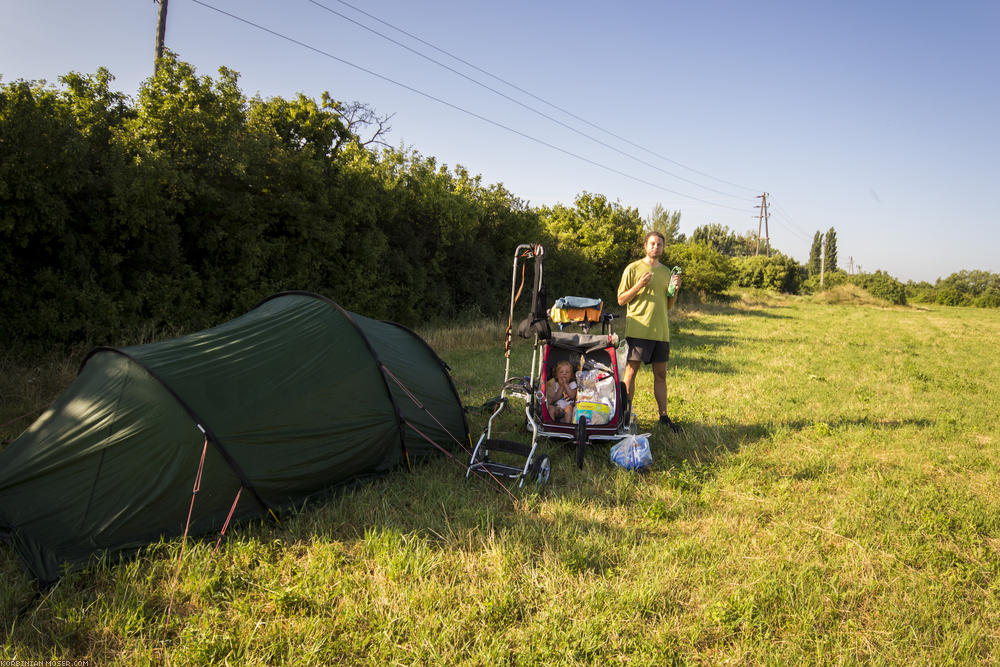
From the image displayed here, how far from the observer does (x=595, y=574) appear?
3.17m

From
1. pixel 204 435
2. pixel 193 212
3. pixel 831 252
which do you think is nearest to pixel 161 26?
pixel 193 212

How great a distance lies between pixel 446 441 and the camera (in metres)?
5.07

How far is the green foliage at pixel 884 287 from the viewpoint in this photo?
37.9 metres

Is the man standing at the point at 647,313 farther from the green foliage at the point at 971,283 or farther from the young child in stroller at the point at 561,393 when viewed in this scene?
the green foliage at the point at 971,283

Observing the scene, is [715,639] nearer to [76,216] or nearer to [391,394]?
[391,394]

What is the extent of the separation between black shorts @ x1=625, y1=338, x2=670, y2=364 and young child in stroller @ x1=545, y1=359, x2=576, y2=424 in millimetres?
758

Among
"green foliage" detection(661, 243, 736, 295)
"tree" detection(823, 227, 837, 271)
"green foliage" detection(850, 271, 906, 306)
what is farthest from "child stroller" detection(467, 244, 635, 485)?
"tree" detection(823, 227, 837, 271)

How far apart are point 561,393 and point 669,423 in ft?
4.57

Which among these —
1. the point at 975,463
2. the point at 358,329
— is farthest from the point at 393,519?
the point at 975,463

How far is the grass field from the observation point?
2.58 meters

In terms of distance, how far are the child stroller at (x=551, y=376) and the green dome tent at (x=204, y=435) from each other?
906 millimetres

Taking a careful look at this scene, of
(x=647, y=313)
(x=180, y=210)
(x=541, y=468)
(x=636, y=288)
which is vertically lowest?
(x=541, y=468)

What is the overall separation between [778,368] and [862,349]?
5171 millimetres

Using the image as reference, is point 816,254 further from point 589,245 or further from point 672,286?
point 672,286
